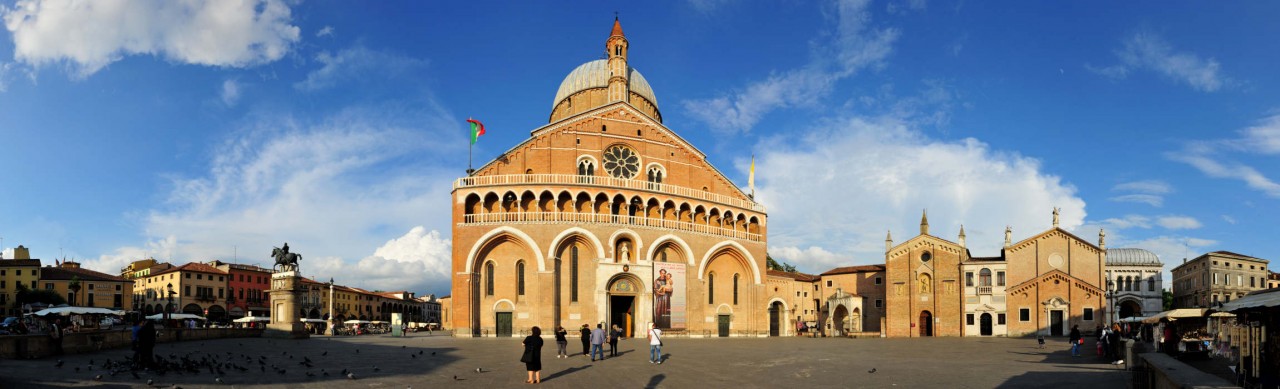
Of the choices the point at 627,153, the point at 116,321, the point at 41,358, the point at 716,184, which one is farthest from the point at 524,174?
the point at 116,321

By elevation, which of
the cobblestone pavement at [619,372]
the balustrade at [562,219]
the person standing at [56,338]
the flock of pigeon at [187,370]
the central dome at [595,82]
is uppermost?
the central dome at [595,82]

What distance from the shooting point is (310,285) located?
99.2m

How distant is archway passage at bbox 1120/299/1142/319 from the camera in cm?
6250

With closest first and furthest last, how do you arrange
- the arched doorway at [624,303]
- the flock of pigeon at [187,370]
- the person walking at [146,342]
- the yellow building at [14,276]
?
the flock of pigeon at [187,370] < the person walking at [146,342] < the arched doorway at [624,303] < the yellow building at [14,276]

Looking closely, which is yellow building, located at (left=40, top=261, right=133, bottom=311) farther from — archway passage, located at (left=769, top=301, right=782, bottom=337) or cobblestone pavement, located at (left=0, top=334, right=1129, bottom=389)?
cobblestone pavement, located at (left=0, top=334, right=1129, bottom=389)

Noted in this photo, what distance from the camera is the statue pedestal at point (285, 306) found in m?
41.7

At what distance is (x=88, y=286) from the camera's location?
84000mm

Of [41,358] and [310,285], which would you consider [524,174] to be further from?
[310,285]

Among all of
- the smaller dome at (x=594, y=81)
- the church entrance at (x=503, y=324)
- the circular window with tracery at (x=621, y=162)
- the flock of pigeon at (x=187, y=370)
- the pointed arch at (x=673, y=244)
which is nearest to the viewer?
the flock of pigeon at (x=187, y=370)

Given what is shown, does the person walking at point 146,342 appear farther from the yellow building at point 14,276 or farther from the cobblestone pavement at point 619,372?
the yellow building at point 14,276

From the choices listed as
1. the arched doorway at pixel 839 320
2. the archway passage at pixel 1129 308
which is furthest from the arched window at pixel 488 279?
the archway passage at pixel 1129 308

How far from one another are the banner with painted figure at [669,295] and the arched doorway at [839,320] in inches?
691

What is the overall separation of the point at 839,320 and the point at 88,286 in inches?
3050

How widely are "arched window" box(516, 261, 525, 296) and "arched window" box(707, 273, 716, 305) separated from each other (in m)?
12.6
